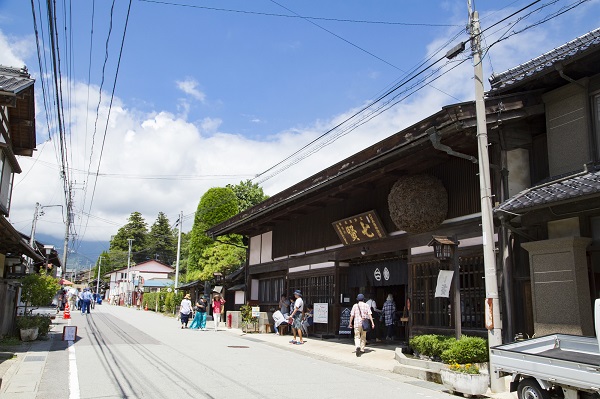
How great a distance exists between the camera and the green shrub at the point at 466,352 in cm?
993

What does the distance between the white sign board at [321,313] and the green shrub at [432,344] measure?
7.18 metres

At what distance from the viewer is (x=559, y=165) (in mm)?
10734

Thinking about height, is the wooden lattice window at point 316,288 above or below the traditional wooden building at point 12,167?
below

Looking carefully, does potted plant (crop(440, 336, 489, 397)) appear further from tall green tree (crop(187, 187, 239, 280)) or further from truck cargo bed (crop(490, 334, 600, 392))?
tall green tree (crop(187, 187, 239, 280))

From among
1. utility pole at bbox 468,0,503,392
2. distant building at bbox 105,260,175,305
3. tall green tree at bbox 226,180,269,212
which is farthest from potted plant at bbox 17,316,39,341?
distant building at bbox 105,260,175,305

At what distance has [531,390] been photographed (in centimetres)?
735

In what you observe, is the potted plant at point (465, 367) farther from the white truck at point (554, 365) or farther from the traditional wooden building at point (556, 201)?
the traditional wooden building at point (556, 201)

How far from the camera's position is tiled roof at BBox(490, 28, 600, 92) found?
10000 mm

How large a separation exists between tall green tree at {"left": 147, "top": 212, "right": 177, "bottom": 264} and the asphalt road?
8386 centimetres

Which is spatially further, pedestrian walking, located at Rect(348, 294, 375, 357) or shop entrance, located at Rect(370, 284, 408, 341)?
shop entrance, located at Rect(370, 284, 408, 341)

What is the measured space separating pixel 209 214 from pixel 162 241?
197 feet

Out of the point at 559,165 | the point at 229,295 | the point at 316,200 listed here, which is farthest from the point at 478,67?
the point at 229,295

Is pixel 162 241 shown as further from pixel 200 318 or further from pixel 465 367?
pixel 465 367

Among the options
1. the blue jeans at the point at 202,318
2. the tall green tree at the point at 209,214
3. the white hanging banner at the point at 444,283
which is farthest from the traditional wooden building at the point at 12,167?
the tall green tree at the point at 209,214
